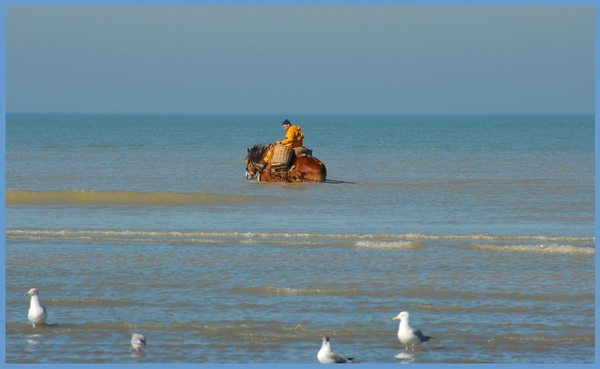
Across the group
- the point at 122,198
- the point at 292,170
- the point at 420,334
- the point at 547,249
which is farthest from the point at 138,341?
the point at 292,170

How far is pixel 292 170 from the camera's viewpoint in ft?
76.5

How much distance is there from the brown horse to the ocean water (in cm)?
53

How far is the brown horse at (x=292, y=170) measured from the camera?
23266 mm

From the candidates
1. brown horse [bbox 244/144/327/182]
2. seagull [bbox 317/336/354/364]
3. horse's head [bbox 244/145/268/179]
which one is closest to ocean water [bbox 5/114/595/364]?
seagull [bbox 317/336/354/364]

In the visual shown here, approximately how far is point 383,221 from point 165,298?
683 cm

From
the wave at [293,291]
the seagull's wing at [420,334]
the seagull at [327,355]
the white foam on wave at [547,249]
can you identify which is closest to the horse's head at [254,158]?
the white foam on wave at [547,249]

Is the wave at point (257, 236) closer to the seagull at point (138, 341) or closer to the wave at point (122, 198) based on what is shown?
the wave at point (122, 198)

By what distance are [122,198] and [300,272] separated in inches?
367

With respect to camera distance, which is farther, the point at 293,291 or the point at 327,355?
the point at 293,291

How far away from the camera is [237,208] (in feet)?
62.7

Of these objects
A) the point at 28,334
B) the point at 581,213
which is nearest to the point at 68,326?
the point at 28,334

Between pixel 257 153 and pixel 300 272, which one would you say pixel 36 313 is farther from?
pixel 257 153

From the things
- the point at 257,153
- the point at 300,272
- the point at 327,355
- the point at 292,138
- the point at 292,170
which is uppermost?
the point at 292,138

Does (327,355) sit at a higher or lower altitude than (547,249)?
lower
